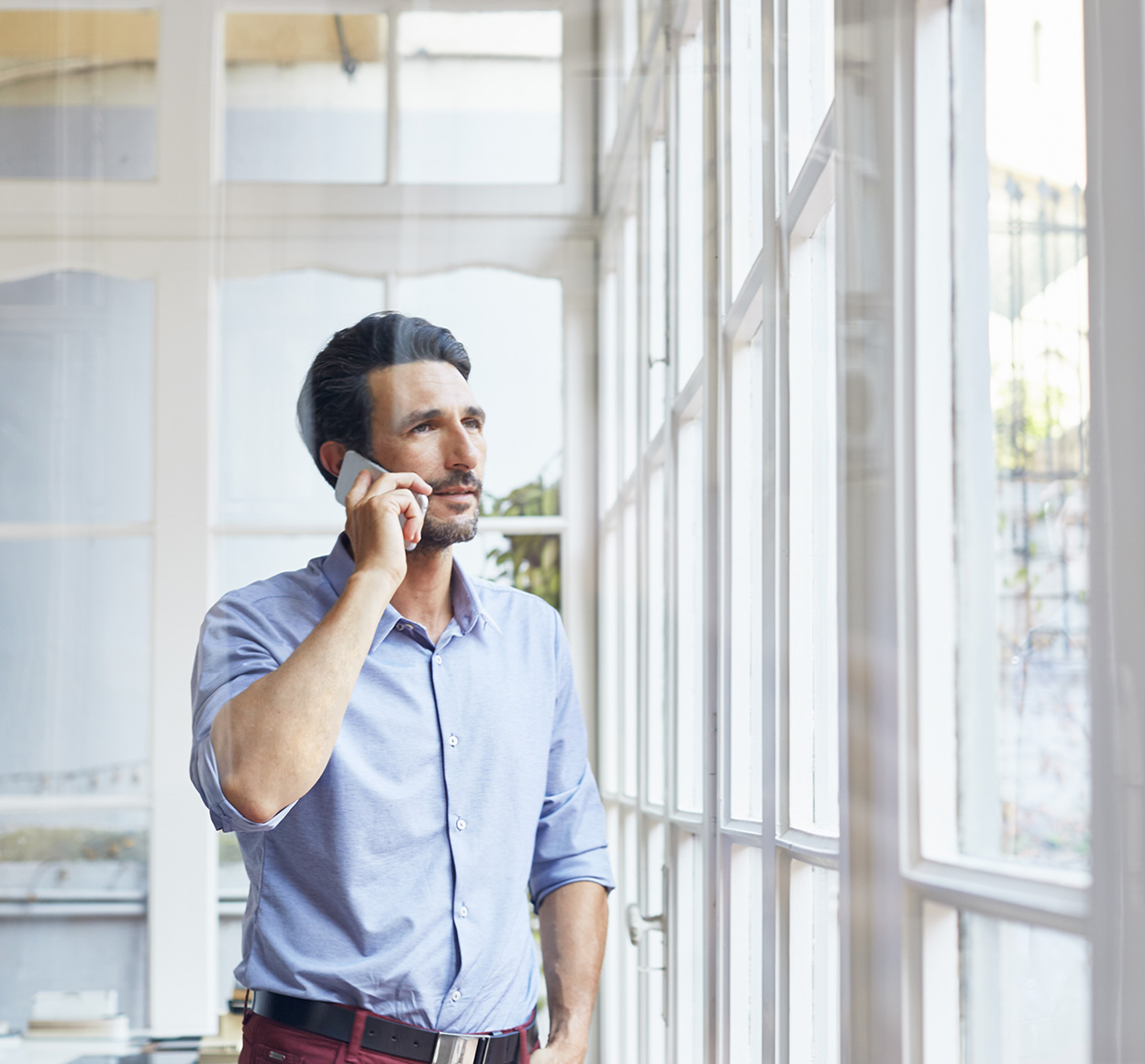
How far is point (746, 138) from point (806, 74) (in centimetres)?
23

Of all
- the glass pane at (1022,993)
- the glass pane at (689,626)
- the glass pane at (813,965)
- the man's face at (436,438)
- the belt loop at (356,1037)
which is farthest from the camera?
the glass pane at (689,626)

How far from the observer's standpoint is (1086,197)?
1.74 feet

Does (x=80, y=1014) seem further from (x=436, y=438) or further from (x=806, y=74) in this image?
(x=806, y=74)

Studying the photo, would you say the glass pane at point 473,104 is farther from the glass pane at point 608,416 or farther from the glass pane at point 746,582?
the glass pane at point 746,582

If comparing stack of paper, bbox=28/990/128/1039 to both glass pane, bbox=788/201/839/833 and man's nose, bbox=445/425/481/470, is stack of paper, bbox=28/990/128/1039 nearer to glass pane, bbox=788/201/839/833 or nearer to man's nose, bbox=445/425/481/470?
man's nose, bbox=445/425/481/470

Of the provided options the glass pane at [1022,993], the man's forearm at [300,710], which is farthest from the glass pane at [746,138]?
the glass pane at [1022,993]

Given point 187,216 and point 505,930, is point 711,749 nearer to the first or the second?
point 505,930

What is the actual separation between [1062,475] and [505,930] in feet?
2.88

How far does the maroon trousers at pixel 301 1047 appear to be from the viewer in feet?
A: 3.86

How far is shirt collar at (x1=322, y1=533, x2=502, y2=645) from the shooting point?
1.24 meters

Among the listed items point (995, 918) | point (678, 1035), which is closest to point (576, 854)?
point (678, 1035)

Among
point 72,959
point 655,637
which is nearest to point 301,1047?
point 72,959

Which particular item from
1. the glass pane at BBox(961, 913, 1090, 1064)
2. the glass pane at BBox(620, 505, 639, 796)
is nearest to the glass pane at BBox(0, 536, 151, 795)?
the glass pane at BBox(620, 505, 639, 796)

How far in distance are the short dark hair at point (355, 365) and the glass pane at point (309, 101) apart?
21 cm
